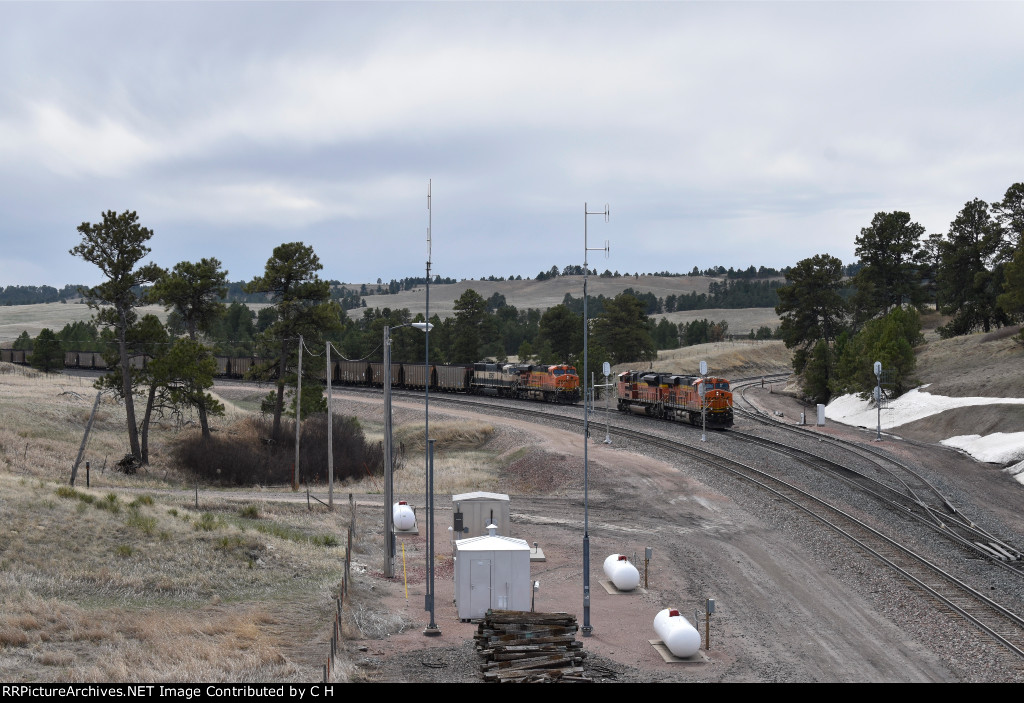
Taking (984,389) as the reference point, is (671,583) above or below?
below

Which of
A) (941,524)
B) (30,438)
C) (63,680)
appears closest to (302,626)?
(63,680)

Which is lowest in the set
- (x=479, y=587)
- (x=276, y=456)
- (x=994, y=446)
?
(x=276, y=456)

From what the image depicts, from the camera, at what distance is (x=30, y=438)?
168 feet

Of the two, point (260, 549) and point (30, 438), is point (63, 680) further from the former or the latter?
point (30, 438)

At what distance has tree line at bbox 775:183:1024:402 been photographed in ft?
229

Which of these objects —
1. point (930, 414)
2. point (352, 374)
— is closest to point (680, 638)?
point (930, 414)

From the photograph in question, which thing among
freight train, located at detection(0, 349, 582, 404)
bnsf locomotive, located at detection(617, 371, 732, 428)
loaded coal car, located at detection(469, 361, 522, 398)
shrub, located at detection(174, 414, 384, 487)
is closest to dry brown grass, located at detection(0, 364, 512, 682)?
shrub, located at detection(174, 414, 384, 487)

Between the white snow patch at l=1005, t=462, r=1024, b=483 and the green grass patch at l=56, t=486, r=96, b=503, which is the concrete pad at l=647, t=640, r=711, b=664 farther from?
the white snow patch at l=1005, t=462, r=1024, b=483

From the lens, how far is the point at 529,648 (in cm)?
1875

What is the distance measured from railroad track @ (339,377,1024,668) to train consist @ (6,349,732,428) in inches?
120

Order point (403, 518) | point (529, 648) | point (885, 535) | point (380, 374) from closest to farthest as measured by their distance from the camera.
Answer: point (529, 648) → point (885, 535) → point (403, 518) → point (380, 374)

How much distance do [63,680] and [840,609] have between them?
717 inches

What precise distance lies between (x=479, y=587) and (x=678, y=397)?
121 feet

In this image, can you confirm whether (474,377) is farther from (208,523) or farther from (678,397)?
(208,523)
